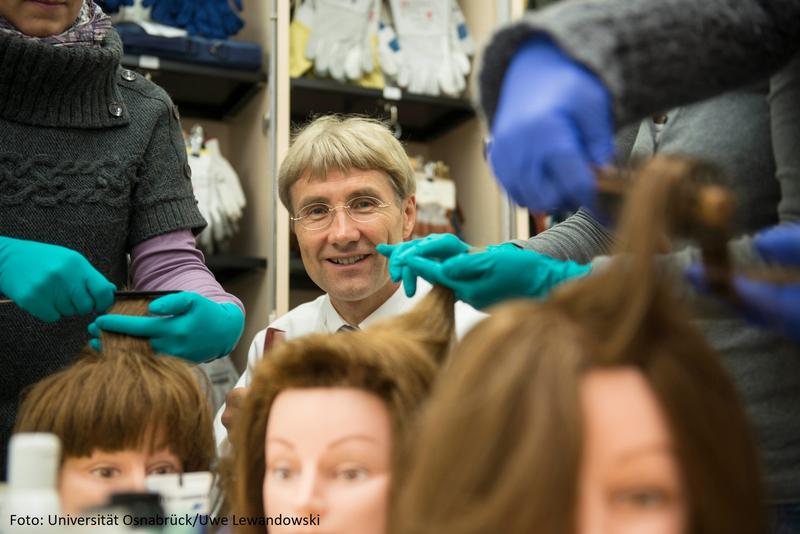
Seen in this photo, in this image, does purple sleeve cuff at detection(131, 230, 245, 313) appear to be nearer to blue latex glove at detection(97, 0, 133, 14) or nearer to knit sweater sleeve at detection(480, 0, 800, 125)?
knit sweater sleeve at detection(480, 0, 800, 125)

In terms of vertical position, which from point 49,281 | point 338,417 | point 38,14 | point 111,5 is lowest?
point 338,417

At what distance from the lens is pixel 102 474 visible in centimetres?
104

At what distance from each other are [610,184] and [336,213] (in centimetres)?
118

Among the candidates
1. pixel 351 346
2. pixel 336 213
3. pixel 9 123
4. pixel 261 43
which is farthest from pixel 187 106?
pixel 351 346

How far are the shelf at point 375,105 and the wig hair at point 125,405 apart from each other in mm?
1551

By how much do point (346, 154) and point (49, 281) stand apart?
2.64 ft

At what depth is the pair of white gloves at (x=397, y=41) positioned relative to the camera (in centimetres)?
273

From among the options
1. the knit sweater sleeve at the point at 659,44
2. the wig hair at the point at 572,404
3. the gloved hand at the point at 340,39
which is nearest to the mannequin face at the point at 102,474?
the wig hair at the point at 572,404

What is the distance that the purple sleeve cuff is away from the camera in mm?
1360

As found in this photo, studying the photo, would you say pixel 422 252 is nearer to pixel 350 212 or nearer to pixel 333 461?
pixel 333 461

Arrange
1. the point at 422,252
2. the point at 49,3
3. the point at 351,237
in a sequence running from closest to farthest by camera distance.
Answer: the point at 422,252
the point at 49,3
the point at 351,237

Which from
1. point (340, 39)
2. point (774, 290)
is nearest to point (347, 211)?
point (340, 39)

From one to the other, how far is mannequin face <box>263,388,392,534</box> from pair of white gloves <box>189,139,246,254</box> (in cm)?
171

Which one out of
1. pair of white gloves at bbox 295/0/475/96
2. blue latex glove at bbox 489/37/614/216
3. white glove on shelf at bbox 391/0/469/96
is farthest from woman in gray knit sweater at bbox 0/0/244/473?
white glove on shelf at bbox 391/0/469/96
